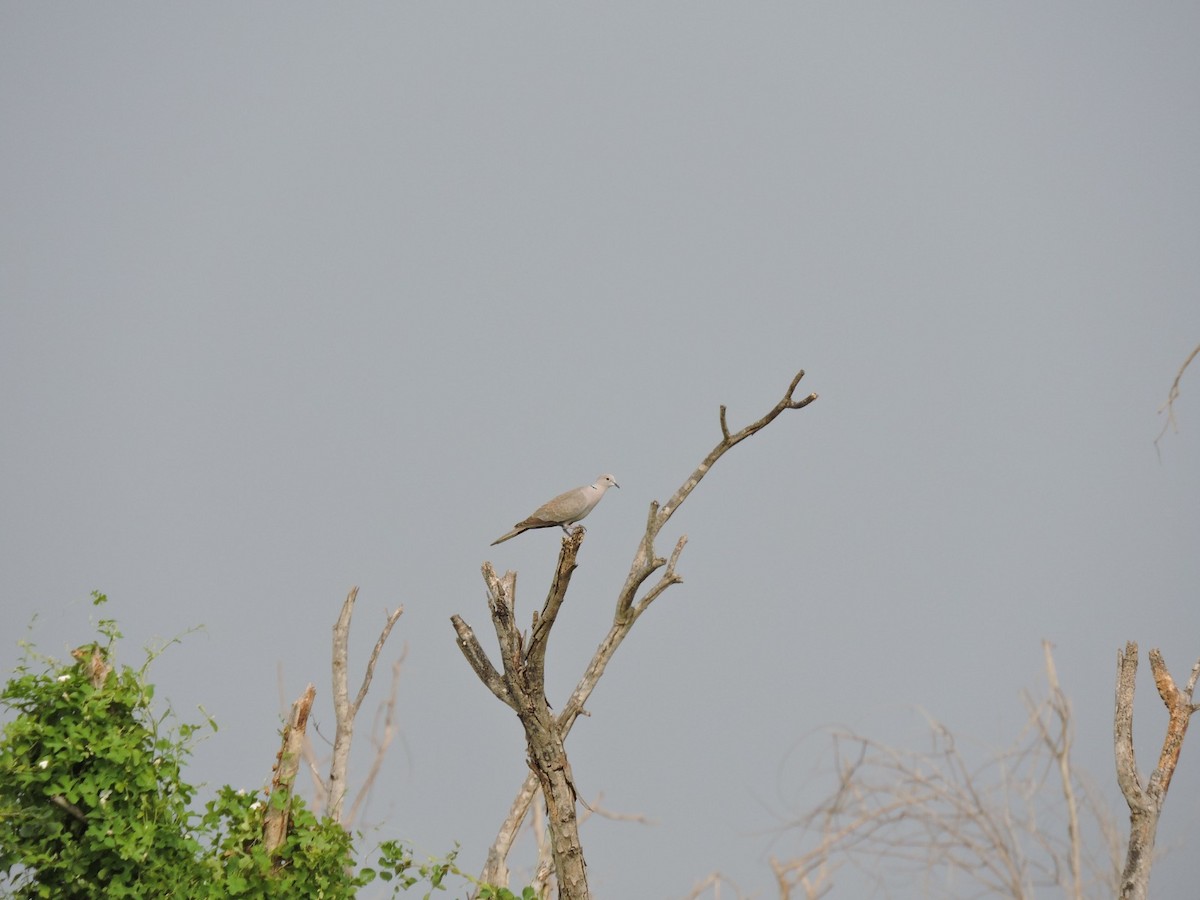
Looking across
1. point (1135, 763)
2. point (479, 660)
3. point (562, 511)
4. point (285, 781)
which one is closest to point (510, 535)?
point (562, 511)

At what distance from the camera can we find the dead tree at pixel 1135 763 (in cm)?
553

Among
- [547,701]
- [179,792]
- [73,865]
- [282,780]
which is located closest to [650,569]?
[547,701]

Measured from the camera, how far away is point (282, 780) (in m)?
5.47

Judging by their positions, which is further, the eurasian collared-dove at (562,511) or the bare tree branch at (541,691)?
A: the eurasian collared-dove at (562,511)

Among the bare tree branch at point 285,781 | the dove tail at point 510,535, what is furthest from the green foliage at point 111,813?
the dove tail at point 510,535

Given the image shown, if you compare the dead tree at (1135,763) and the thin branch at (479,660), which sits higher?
the thin branch at (479,660)

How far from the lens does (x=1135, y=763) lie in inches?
225

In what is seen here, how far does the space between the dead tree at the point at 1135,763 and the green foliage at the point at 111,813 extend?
9.24 feet

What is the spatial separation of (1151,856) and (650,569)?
2701mm

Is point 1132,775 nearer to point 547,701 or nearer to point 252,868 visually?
point 547,701

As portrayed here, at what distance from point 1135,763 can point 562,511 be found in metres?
3.15

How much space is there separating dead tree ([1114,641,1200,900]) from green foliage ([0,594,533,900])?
9.24 ft

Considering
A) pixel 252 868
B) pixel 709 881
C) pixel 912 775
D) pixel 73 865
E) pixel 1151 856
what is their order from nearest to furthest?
pixel 73 865 < pixel 252 868 < pixel 1151 856 < pixel 912 775 < pixel 709 881

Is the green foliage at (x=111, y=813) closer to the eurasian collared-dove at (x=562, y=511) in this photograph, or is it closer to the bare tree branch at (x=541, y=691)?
the bare tree branch at (x=541, y=691)
